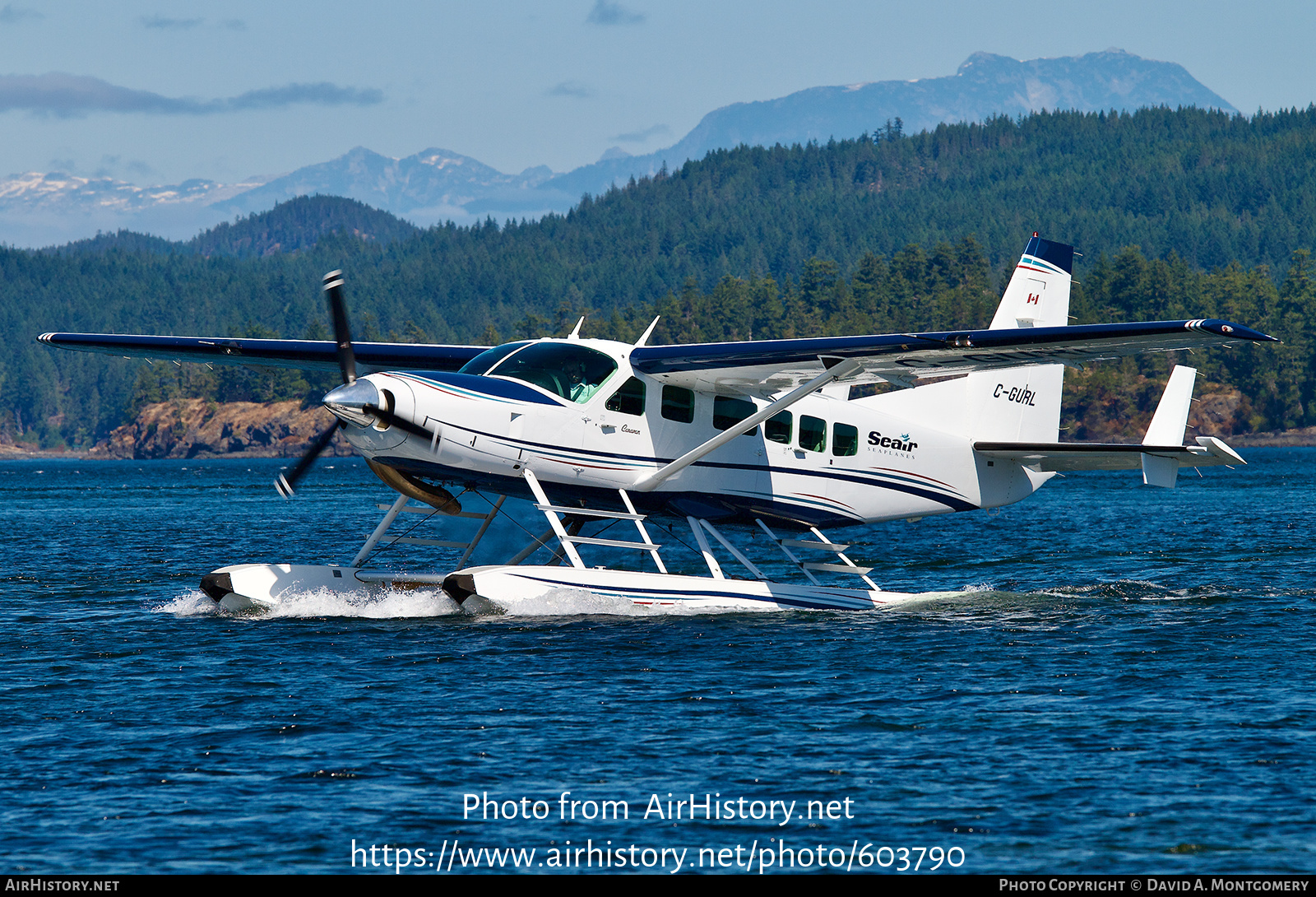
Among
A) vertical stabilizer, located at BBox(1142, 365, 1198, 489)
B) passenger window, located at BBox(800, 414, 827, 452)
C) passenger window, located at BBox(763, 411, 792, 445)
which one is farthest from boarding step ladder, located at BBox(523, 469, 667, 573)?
vertical stabilizer, located at BBox(1142, 365, 1198, 489)

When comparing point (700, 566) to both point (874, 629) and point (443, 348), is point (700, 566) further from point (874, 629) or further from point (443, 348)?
point (874, 629)

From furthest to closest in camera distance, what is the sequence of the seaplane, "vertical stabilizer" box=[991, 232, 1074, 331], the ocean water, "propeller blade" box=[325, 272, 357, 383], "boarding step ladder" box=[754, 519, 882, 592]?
"vertical stabilizer" box=[991, 232, 1074, 331] → "boarding step ladder" box=[754, 519, 882, 592] → the seaplane → "propeller blade" box=[325, 272, 357, 383] → the ocean water

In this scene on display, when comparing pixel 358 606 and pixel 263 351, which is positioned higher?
pixel 263 351

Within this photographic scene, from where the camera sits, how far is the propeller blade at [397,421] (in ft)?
50.7

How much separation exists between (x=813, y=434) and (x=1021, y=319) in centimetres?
411

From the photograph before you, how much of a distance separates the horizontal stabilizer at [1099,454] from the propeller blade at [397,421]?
8.97 m

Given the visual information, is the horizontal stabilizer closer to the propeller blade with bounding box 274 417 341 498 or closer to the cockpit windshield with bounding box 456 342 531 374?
the cockpit windshield with bounding box 456 342 531 374

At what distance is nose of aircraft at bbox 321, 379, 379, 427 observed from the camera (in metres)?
15.2

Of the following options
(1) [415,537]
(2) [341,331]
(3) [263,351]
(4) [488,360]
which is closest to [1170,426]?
(4) [488,360]

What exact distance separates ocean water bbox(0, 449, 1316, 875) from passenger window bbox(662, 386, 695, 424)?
8.85 feet

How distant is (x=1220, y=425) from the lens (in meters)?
133

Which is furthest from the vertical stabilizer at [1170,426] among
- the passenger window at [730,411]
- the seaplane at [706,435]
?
the passenger window at [730,411]

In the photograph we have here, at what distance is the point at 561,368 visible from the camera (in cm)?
1742

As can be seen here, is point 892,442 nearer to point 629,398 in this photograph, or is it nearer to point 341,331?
point 629,398
